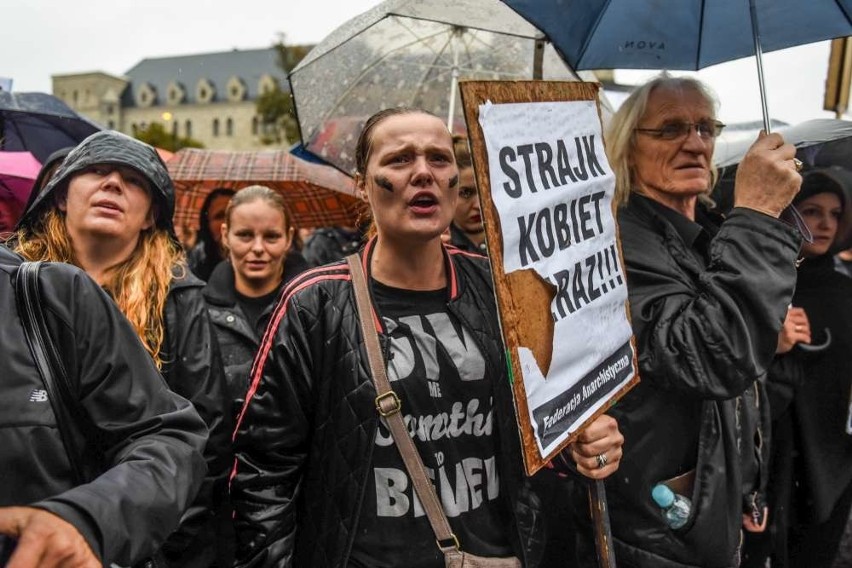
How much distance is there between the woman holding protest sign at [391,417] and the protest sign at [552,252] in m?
0.27

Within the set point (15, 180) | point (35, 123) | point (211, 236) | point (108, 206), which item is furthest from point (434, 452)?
point (35, 123)

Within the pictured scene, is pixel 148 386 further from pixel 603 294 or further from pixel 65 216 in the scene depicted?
pixel 65 216

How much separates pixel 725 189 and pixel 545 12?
1.92m

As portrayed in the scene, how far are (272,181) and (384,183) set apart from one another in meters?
3.55

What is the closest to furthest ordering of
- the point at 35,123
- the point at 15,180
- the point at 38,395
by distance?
the point at 38,395
the point at 15,180
the point at 35,123

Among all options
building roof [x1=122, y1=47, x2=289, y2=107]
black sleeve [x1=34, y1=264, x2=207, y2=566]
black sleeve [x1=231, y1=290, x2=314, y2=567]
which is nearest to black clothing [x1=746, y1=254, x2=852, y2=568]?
black sleeve [x1=231, y1=290, x2=314, y2=567]

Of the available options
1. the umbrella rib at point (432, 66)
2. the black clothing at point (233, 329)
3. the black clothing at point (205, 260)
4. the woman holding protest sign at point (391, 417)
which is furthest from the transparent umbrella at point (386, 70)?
the woman holding protest sign at point (391, 417)

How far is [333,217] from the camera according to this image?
5824 millimetres

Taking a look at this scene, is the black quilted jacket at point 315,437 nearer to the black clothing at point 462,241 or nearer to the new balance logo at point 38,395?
the new balance logo at point 38,395

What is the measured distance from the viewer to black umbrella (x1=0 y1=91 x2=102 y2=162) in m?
4.02

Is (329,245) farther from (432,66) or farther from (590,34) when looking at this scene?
(590,34)

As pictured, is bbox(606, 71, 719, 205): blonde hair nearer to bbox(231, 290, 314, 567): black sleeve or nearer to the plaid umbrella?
bbox(231, 290, 314, 567): black sleeve

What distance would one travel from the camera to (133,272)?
2348 mm

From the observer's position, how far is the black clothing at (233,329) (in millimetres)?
3035
